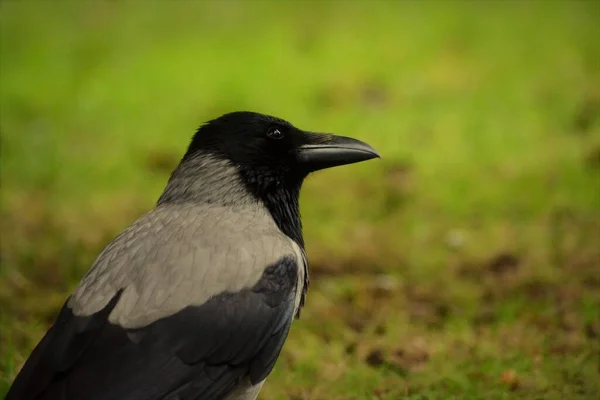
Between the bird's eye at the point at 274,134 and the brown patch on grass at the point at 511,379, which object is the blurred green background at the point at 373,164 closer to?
the brown patch on grass at the point at 511,379

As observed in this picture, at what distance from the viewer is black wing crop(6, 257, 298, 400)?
136 inches

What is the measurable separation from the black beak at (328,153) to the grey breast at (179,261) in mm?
437

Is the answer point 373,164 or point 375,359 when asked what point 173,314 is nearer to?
point 375,359

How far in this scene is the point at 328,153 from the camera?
4.45 metres

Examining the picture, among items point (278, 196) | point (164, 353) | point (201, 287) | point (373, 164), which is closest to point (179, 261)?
point (201, 287)

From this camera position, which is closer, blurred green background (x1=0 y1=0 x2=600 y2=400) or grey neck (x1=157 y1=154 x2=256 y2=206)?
grey neck (x1=157 y1=154 x2=256 y2=206)

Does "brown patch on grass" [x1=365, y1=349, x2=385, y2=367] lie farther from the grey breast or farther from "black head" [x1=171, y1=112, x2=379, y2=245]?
the grey breast

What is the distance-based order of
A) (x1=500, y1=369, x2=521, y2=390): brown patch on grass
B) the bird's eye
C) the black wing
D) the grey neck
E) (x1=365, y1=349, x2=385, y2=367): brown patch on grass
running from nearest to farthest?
the black wing, the grey neck, the bird's eye, (x1=500, y1=369, x2=521, y2=390): brown patch on grass, (x1=365, y1=349, x2=385, y2=367): brown patch on grass

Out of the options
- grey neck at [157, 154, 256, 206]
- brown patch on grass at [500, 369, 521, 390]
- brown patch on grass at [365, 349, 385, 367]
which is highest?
grey neck at [157, 154, 256, 206]

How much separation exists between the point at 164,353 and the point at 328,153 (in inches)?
53.7

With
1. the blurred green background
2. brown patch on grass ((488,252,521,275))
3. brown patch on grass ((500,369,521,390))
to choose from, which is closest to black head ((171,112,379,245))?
the blurred green background

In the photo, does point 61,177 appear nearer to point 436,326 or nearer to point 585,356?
point 436,326

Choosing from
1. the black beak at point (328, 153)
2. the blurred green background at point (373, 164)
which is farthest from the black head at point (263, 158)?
the blurred green background at point (373, 164)

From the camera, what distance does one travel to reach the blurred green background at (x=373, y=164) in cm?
534
